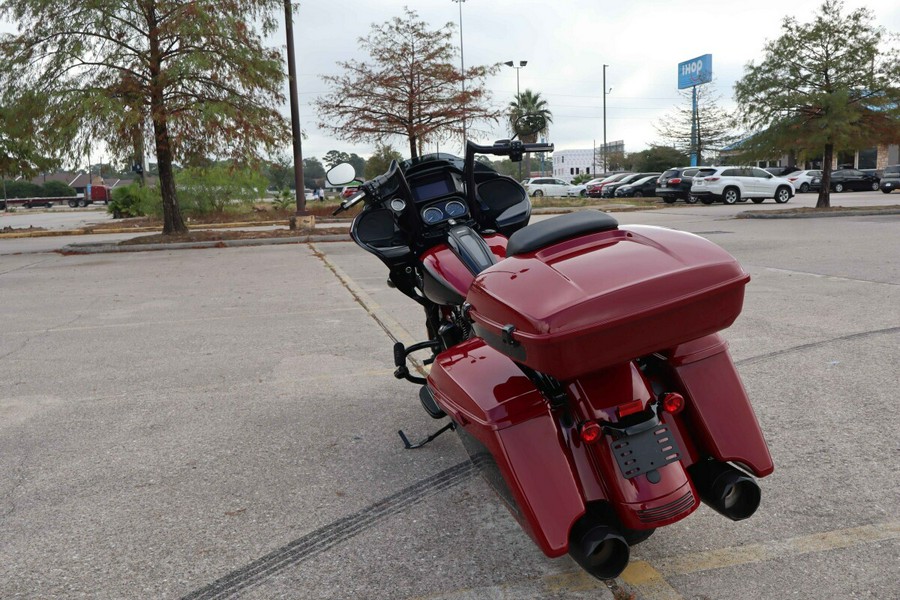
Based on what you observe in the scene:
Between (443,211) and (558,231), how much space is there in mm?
1352

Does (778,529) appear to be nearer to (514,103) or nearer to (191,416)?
(191,416)

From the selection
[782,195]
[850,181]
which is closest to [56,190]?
[850,181]

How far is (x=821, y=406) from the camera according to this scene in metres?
4.03

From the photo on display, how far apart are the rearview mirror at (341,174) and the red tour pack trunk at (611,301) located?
1906 mm

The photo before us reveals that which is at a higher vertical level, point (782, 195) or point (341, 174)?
point (341, 174)

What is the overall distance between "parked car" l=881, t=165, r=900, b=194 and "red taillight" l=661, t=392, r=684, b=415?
1481 inches

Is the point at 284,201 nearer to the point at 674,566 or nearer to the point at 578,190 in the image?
the point at 578,190

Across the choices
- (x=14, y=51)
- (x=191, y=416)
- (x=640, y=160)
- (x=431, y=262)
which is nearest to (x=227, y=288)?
(x=191, y=416)

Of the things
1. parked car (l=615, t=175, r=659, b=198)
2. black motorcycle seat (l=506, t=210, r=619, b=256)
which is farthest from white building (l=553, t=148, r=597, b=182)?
black motorcycle seat (l=506, t=210, r=619, b=256)

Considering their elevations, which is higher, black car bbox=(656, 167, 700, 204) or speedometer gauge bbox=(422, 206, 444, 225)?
black car bbox=(656, 167, 700, 204)

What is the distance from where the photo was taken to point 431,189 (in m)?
3.68

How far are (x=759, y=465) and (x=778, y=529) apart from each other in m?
0.61

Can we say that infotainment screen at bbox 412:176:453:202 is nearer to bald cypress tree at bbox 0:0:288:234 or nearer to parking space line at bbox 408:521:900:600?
parking space line at bbox 408:521:900:600

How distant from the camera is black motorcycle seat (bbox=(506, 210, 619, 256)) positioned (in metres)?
2.36
